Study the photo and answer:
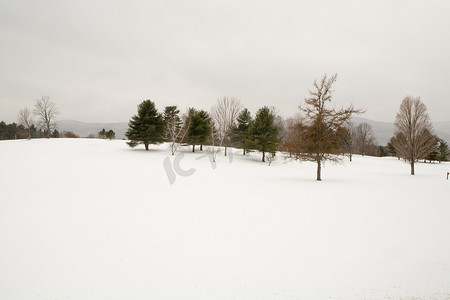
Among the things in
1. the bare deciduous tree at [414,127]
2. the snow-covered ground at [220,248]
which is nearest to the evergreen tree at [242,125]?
the bare deciduous tree at [414,127]

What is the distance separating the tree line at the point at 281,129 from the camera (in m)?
15.9

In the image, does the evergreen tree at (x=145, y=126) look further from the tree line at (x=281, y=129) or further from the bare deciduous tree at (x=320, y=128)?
the bare deciduous tree at (x=320, y=128)

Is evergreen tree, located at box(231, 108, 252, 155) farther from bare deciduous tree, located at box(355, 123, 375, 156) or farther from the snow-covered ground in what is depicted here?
bare deciduous tree, located at box(355, 123, 375, 156)

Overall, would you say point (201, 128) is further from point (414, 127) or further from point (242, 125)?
point (414, 127)

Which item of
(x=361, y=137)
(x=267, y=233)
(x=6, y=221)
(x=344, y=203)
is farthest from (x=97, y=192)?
(x=361, y=137)

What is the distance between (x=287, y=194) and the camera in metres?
10.5

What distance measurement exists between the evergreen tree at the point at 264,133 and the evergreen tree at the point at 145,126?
1594cm

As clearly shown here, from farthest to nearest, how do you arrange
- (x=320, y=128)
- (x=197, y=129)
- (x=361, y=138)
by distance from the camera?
(x=361, y=138)
(x=197, y=129)
(x=320, y=128)

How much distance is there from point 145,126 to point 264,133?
64.7 ft

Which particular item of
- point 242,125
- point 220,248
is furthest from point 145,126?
point 220,248

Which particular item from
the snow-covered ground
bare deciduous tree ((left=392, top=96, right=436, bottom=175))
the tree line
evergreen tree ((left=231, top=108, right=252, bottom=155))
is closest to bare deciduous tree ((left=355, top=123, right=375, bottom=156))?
the tree line

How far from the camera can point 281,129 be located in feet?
112

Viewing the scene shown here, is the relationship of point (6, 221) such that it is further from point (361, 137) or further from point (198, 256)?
point (361, 137)

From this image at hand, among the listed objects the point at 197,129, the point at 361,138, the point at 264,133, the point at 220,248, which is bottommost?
the point at 220,248
